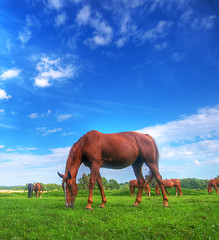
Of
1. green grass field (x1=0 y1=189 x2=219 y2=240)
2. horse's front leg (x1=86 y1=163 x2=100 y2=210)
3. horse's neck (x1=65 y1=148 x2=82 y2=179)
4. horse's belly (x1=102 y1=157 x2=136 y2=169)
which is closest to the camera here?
green grass field (x1=0 y1=189 x2=219 y2=240)

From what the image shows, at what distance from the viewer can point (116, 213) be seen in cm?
927

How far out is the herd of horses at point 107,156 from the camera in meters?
10.2

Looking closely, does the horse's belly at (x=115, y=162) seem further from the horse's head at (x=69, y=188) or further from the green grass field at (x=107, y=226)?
the green grass field at (x=107, y=226)

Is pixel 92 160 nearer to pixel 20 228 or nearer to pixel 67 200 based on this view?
pixel 67 200

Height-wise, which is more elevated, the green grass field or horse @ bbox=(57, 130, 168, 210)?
horse @ bbox=(57, 130, 168, 210)

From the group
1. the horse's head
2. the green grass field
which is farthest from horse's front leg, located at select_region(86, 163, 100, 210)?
the green grass field

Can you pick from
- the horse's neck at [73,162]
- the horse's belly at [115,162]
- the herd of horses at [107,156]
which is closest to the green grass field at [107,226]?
the herd of horses at [107,156]

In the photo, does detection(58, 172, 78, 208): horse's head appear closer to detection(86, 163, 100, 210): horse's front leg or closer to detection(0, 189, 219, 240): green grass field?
detection(86, 163, 100, 210): horse's front leg

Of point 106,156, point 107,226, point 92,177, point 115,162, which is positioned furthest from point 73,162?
point 107,226

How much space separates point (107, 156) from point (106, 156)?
59mm

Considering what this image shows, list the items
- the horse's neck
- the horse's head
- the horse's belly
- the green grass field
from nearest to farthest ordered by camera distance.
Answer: the green grass field → the horse's head → the horse's neck → the horse's belly

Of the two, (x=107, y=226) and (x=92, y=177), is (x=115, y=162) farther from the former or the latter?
(x=107, y=226)

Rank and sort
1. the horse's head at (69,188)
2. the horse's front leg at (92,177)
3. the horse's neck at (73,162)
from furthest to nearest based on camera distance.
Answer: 1. the horse's neck at (73,162)
2. the horse's front leg at (92,177)
3. the horse's head at (69,188)

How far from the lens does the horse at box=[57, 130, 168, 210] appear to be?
10195 millimetres
